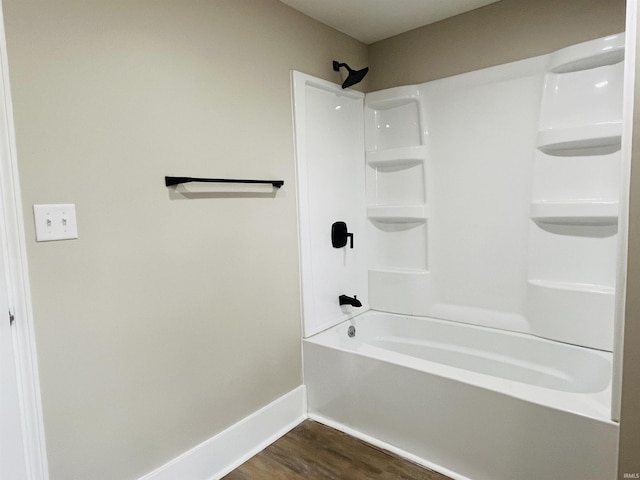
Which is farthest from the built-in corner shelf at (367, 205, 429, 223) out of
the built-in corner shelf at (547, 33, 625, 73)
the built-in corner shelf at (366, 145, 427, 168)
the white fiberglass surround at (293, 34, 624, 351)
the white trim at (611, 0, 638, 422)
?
the white trim at (611, 0, 638, 422)

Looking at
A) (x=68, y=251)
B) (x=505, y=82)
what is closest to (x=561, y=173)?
(x=505, y=82)

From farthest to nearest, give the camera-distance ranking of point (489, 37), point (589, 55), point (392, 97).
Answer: point (392, 97), point (489, 37), point (589, 55)

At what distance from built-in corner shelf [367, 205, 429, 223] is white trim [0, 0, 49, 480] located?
2.04 meters

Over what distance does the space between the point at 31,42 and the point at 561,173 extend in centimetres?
237

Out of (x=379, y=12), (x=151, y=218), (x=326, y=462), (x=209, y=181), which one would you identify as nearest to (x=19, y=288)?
(x=151, y=218)

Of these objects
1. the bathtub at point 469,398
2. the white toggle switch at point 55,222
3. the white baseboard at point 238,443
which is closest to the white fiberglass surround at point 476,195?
the bathtub at point 469,398

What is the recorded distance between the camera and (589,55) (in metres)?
1.92

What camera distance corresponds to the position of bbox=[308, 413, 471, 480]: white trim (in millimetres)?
1831

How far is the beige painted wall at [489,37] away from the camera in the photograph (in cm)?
198

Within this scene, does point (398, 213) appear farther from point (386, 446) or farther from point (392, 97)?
point (386, 446)

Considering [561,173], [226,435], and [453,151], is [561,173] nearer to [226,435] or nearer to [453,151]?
[453,151]

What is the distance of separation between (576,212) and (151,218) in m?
2.04

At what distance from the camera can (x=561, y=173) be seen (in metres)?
2.07

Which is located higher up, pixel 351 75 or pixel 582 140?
pixel 351 75
